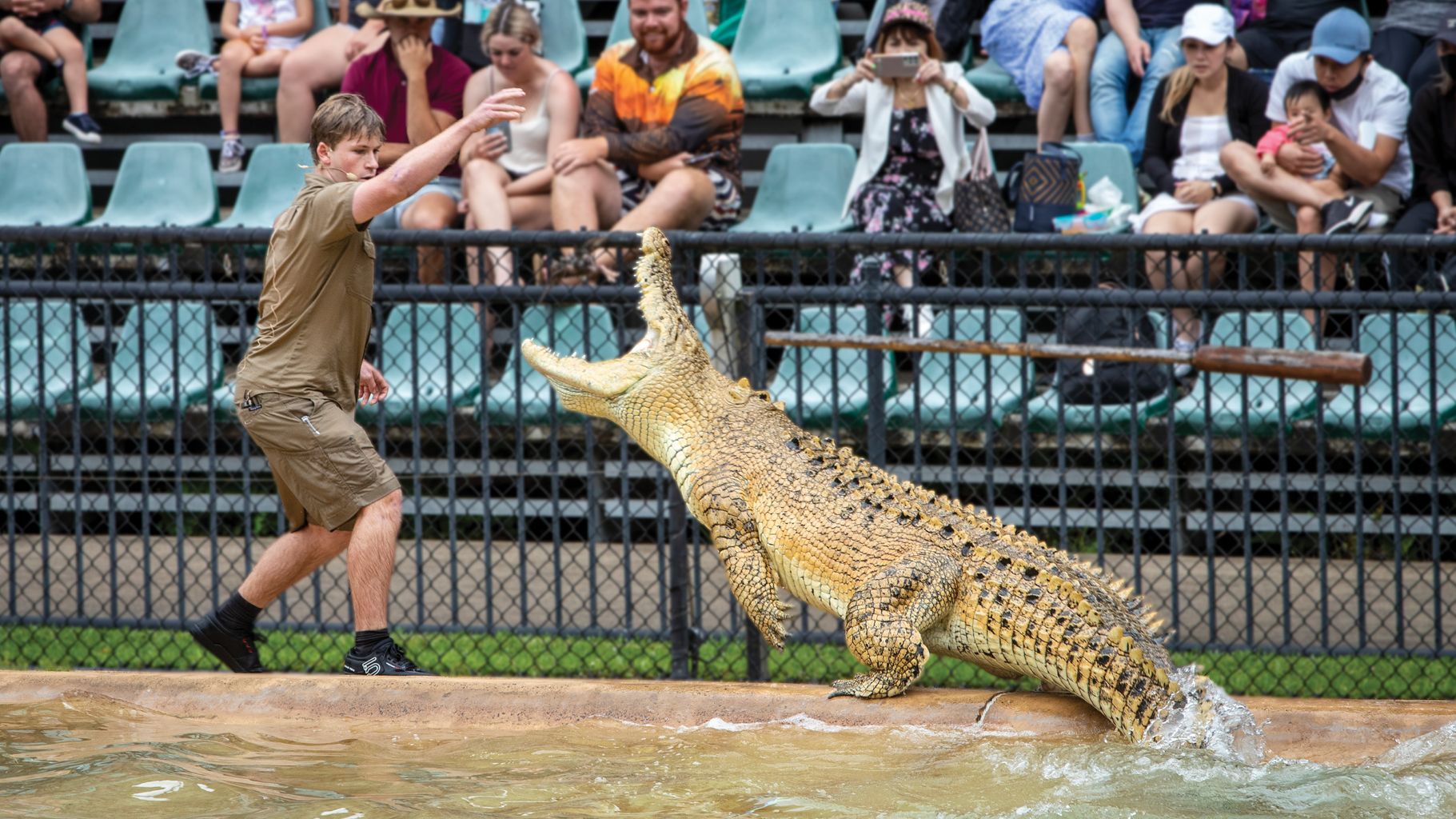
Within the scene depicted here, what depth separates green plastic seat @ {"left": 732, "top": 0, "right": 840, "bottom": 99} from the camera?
7.52 metres

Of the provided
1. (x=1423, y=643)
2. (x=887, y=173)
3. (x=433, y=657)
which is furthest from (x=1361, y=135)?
(x=433, y=657)

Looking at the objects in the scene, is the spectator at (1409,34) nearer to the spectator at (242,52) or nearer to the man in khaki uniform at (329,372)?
the man in khaki uniform at (329,372)

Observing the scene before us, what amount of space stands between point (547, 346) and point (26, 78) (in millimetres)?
4329

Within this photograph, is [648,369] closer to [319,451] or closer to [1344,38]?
[319,451]

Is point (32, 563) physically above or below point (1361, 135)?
below

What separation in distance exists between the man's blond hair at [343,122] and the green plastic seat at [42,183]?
14.4 ft

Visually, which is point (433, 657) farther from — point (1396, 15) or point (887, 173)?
point (1396, 15)

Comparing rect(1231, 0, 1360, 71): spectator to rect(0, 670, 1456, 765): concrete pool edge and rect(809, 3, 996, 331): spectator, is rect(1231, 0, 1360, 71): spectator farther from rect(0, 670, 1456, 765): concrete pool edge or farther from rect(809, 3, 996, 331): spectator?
rect(0, 670, 1456, 765): concrete pool edge

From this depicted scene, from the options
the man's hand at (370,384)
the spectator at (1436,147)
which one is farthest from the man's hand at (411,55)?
the spectator at (1436,147)

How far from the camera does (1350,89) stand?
6.34 meters

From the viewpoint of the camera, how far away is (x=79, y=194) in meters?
7.47

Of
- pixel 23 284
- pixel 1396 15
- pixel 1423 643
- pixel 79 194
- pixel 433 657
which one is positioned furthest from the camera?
pixel 79 194

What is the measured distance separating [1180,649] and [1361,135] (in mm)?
2652

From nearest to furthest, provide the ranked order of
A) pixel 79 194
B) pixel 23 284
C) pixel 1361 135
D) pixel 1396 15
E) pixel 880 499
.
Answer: pixel 880 499, pixel 23 284, pixel 1361 135, pixel 1396 15, pixel 79 194
